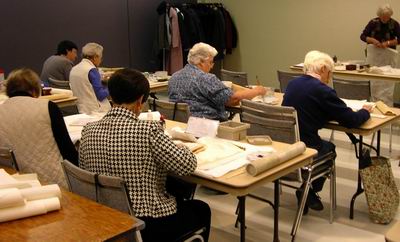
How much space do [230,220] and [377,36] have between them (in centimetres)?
400

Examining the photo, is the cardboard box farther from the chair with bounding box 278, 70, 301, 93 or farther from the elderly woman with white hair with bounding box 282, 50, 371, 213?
the chair with bounding box 278, 70, 301, 93

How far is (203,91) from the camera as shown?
3.64 meters

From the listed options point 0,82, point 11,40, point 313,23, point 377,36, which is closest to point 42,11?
point 11,40

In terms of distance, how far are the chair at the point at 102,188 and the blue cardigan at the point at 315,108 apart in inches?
64.0

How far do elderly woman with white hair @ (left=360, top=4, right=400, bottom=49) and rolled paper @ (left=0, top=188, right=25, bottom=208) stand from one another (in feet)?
18.1

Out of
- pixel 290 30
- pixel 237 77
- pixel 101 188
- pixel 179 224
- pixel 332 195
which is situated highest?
pixel 290 30

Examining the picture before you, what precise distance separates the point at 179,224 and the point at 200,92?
1576mm

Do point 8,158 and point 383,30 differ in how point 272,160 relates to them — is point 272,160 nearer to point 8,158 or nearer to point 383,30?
point 8,158

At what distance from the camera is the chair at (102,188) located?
1.99m

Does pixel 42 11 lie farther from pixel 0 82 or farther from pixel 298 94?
pixel 298 94

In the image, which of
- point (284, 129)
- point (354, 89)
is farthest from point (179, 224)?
point (354, 89)

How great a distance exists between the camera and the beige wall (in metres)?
7.18

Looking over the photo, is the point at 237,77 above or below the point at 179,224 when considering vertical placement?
above

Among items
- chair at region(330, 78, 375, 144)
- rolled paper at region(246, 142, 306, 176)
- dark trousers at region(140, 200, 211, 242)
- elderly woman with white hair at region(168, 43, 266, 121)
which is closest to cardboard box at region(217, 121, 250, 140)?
rolled paper at region(246, 142, 306, 176)
